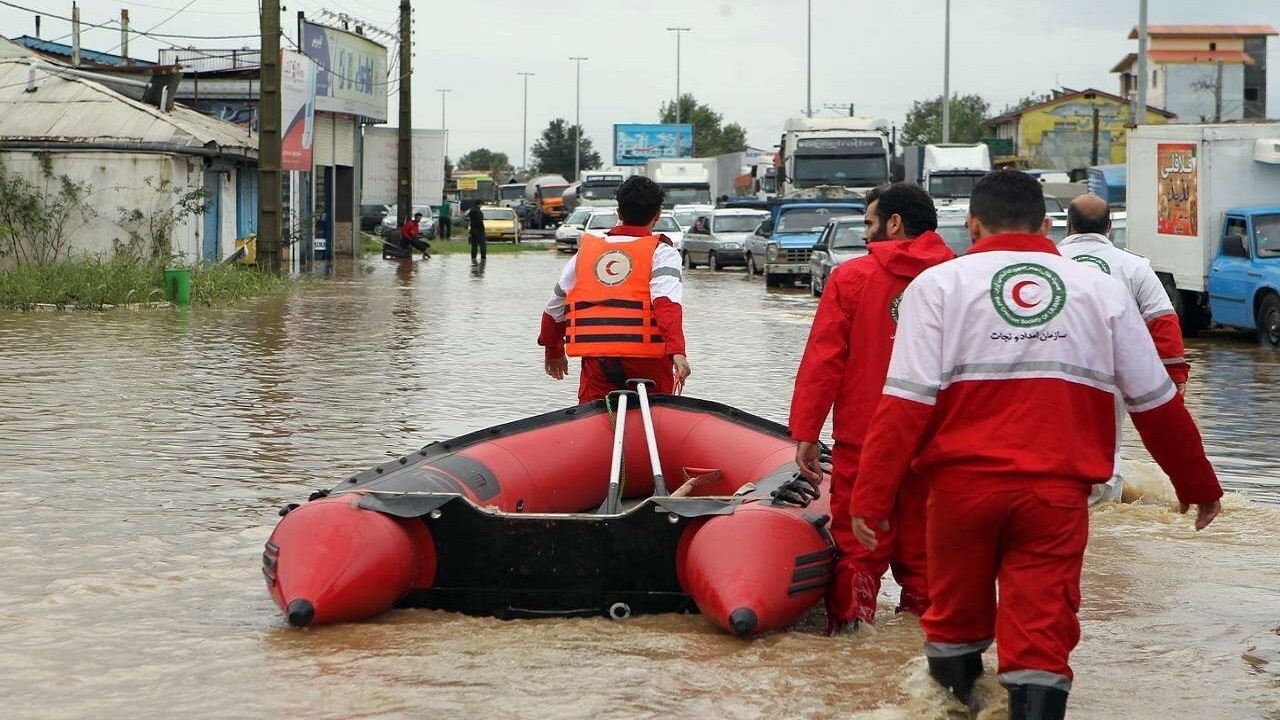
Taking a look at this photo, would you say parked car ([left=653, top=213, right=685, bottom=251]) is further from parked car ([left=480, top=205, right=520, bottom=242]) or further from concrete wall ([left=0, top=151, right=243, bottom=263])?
parked car ([left=480, top=205, right=520, bottom=242])

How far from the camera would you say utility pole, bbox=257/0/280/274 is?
29469 mm

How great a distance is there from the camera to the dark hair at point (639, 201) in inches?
329

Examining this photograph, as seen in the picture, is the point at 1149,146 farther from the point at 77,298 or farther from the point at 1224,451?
the point at 77,298

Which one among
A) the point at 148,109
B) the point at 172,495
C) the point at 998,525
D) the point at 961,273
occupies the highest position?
the point at 148,109

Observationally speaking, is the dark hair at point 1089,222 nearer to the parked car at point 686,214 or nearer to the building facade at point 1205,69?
the parked car at point 686,214

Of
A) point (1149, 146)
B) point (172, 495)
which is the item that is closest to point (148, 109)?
point (1149, 146)

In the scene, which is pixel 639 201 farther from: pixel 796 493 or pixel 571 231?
pixel 571 231

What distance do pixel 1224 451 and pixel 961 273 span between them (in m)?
7.56

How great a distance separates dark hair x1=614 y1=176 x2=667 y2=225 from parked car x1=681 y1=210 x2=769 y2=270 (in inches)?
1188

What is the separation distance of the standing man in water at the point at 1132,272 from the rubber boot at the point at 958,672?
8.24 feet

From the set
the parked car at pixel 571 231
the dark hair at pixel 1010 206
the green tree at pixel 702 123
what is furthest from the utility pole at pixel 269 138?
the green tree at pixel 702 123

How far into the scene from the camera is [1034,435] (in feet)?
15.8

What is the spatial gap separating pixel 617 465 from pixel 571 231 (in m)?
43.4

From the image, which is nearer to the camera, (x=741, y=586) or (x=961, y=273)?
(x=961, y=273)
